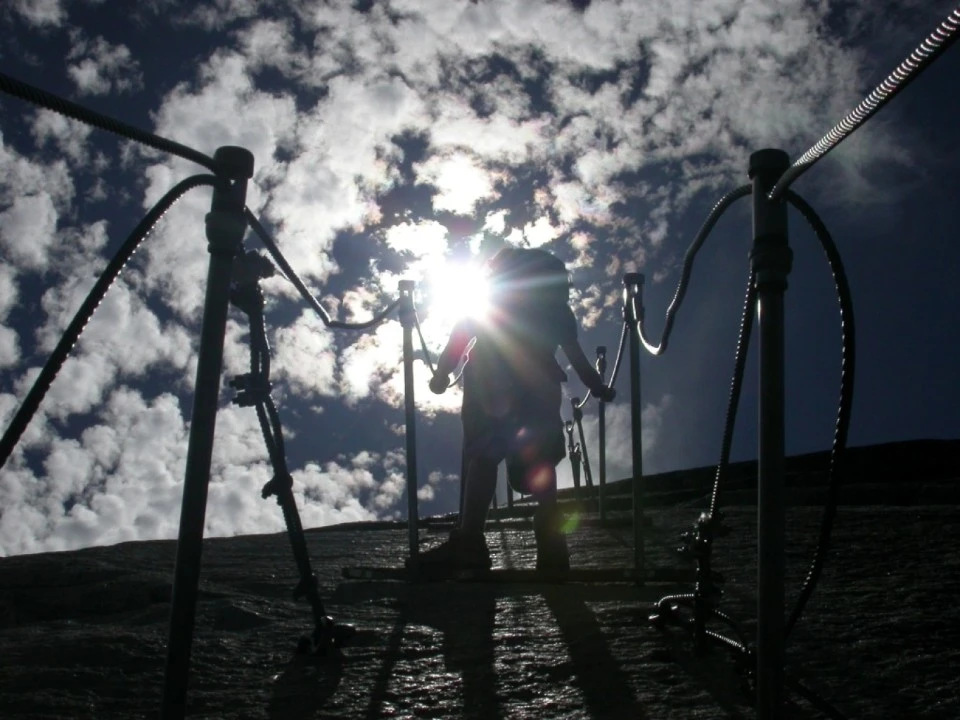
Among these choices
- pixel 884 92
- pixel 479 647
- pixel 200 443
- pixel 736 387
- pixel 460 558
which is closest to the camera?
pixel 884 92

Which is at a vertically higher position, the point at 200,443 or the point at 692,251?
the point at 692,251

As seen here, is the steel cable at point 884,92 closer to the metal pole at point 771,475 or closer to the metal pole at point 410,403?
the metal pole at point 771,475

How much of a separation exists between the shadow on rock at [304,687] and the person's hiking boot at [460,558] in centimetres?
170

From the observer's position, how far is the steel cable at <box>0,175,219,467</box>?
179 cm

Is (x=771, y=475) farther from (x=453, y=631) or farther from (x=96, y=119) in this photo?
(x=453, y=631)

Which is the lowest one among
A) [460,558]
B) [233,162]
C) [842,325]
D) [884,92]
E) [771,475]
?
[460,558]

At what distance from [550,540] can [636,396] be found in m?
0.89

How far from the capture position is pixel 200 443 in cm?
183

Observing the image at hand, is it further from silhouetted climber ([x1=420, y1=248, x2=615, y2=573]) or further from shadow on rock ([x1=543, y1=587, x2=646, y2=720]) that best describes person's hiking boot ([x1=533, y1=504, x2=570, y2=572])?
shadow on rock ([x1=543, y1=587, x2=646, y2=720])

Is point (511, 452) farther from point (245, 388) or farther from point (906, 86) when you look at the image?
point (906, 86)

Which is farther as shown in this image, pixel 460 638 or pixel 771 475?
pixel 460 638

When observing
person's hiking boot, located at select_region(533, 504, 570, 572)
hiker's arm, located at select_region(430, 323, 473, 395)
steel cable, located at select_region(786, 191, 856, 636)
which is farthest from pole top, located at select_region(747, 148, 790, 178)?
hiker's arm, located at select_region(430, 323, 473, 395)

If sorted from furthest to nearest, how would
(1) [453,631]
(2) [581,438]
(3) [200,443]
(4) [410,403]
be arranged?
(2) [581,438], (4) [410,403], (1) [453,631], (3) [200,443]

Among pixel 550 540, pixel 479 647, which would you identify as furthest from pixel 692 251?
pixel 550 540
